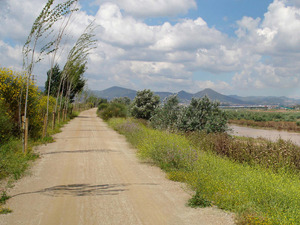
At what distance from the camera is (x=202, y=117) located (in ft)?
53.1

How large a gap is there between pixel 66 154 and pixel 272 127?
4705cm

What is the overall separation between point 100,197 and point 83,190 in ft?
2.34

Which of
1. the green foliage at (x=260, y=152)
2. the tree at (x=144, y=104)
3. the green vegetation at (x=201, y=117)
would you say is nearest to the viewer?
the green foliage at (x=260, y=152)

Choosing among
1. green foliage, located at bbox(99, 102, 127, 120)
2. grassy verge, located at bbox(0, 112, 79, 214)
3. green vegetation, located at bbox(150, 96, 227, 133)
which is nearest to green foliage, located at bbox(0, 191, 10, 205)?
grassy verge, located at bbox(0, 112, 79, 214)

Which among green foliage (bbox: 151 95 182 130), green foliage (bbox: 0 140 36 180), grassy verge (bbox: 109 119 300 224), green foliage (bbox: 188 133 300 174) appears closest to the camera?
grassy verge (bbox: 109 119 300 224)

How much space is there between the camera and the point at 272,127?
172 feet

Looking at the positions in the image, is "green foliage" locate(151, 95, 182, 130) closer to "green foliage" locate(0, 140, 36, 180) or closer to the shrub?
the shrub

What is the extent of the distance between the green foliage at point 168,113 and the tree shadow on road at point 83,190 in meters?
10.3

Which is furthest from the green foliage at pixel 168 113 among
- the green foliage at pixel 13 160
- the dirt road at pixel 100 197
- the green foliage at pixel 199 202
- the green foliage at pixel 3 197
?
the green foliage at pixel 3 197

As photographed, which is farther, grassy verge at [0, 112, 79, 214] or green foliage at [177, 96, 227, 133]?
green foliage at [177, 96, 227, 133]

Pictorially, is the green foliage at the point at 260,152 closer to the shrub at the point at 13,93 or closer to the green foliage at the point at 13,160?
the green foliage at the point at 13,160

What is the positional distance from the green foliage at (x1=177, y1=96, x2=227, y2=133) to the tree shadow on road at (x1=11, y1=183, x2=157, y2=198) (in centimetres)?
881

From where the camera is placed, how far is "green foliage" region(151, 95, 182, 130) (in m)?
18.0

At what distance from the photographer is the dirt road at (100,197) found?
5.49 meters
